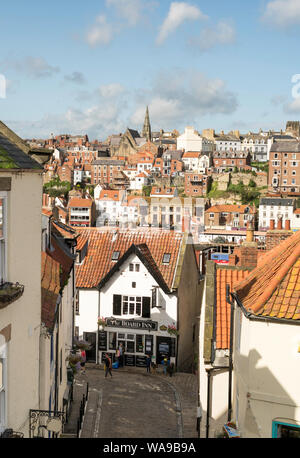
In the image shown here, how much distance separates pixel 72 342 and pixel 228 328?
30.4ft

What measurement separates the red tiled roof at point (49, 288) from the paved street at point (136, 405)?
6.49 m

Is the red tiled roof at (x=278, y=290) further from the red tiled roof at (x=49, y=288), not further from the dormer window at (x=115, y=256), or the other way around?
the dormer window at (x=115, y=256)

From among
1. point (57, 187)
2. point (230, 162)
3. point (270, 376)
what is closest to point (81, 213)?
point (57, 187)

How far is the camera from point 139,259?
28.1 meters

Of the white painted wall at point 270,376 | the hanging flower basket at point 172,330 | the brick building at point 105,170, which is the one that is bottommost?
the hanging flower basket at point 172,330

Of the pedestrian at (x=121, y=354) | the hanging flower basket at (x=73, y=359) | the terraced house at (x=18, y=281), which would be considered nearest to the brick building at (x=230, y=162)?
the pedestrian at (x=121, y=354)

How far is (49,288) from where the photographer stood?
12.8 m

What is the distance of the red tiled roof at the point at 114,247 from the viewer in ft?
94.1

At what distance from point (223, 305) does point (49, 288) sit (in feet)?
Result: 16.4

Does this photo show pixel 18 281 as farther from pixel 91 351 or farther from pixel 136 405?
pixel 91 351

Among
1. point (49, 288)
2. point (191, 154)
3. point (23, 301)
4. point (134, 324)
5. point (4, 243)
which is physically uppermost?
point (191, 154)
